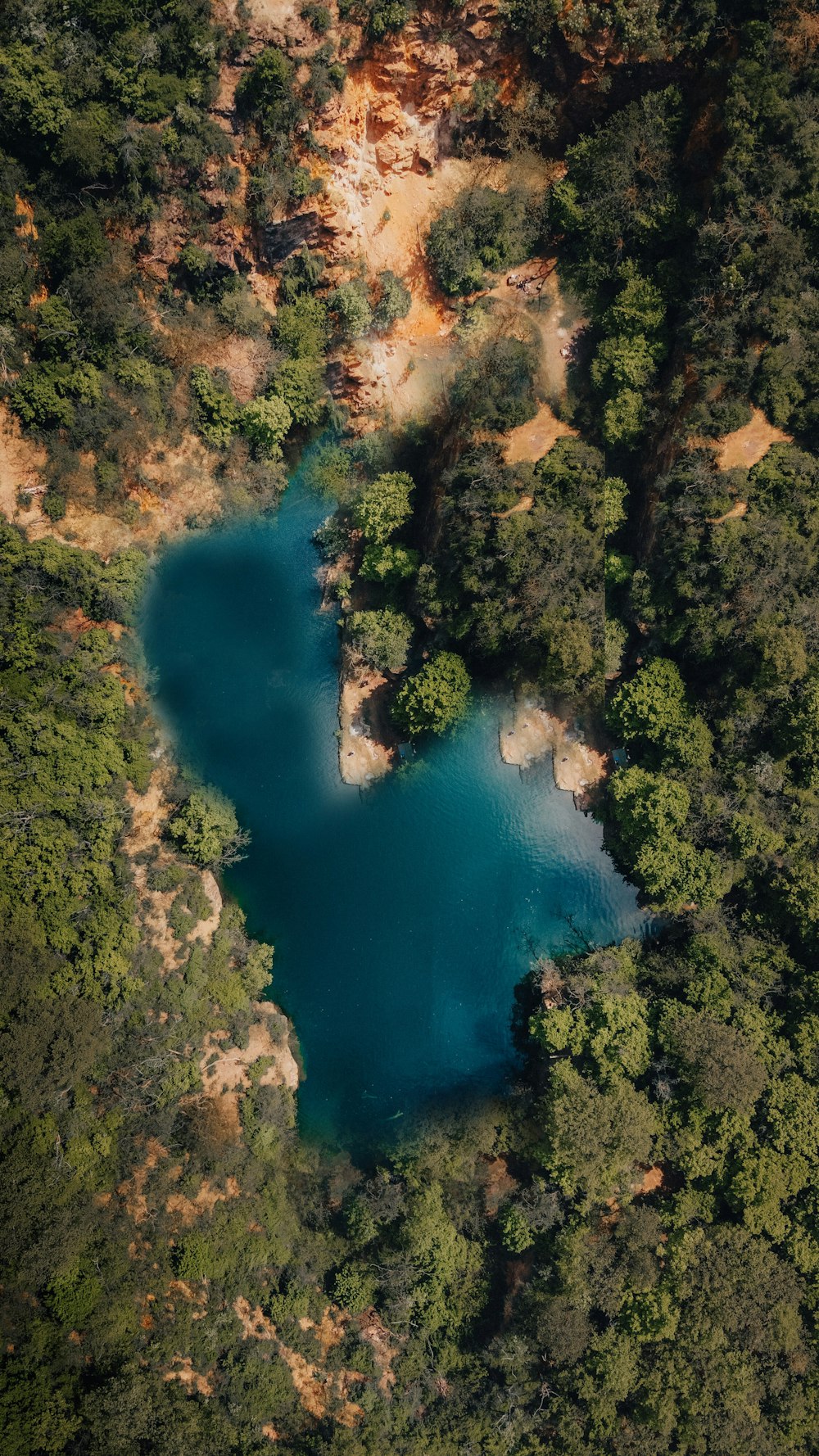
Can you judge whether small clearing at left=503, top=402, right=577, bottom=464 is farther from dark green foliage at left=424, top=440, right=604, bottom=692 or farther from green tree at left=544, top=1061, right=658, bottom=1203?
green tree at left=544, top=1061, right=658, bottom=1203

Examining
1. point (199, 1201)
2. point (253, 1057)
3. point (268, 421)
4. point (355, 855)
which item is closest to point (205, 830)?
point (355, 855)

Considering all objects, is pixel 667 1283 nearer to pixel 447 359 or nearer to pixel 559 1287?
pixel 559 1287

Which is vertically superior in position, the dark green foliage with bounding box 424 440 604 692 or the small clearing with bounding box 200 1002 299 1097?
the dark green foliage with bounding box 424 440 604 692

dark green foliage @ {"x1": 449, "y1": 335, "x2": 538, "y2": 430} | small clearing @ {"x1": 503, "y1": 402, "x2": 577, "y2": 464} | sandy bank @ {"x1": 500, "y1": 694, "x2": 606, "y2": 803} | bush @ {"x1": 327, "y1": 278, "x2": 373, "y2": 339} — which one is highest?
bush @ {"x1": 327, "y1": 278, "x2": 373, "y2": 339}

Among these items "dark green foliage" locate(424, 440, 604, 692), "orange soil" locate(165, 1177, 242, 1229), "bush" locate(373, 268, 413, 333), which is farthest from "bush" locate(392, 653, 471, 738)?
"orange soil" locate(165, 1177, 242, 1229)

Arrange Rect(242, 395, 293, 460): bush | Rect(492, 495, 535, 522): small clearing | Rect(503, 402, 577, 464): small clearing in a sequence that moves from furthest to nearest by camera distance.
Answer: Rect(242, 395, 293, 460): bush < Rect(503, 402, 577, 464): small clearing < Rect(492, 495, 535, 522): small clearing

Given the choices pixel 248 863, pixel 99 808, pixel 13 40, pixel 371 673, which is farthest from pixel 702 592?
pixel 13 40
